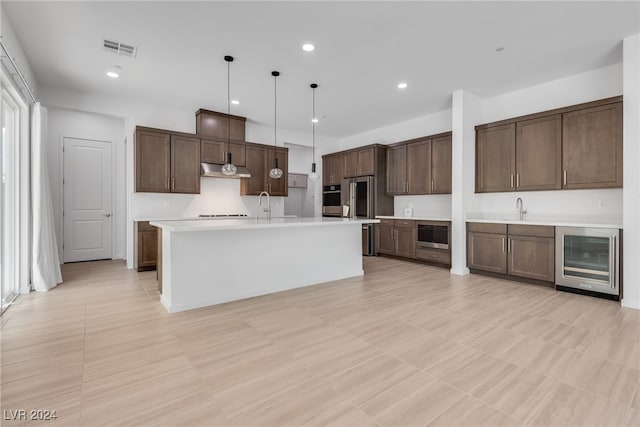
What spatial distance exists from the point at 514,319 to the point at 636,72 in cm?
301

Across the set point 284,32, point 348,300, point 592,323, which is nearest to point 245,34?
point 284,32

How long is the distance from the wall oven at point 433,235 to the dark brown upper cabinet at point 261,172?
9.61 ft

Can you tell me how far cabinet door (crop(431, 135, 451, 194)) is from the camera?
555 cm

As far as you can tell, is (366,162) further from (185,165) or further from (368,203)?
(185,165)

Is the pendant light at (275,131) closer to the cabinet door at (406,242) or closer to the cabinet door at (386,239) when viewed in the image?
the cabinet door at (386,239)

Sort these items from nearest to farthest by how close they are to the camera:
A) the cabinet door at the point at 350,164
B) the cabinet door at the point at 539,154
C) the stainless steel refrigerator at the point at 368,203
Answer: the cabinet door at the point at 539,154, the stainless steel refrigerator at the point at 368,203, the cabinet door at the point at 350,164

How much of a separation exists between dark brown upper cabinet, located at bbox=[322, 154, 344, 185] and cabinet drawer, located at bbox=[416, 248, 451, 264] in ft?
9.07

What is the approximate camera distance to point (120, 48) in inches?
140

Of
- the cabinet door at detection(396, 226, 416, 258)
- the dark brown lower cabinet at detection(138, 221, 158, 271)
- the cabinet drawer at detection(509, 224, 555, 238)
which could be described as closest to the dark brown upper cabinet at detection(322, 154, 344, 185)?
the cabinet door at detection(396, 226, 416, 258)

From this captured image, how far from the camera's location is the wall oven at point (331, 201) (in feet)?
24.8

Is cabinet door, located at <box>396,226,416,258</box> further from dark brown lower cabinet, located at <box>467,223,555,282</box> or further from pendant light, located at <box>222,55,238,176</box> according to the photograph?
pendant light, located at <box>222,55,238,176</box>

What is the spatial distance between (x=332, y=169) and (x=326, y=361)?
607cm

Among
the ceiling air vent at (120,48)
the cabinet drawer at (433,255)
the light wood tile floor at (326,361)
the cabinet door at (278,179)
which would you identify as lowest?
the light wood tile floor at (326,361)

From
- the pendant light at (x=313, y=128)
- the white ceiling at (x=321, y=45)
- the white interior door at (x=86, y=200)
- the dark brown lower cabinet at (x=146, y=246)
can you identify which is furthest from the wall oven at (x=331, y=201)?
the white interior door at (x=86, y=200)
